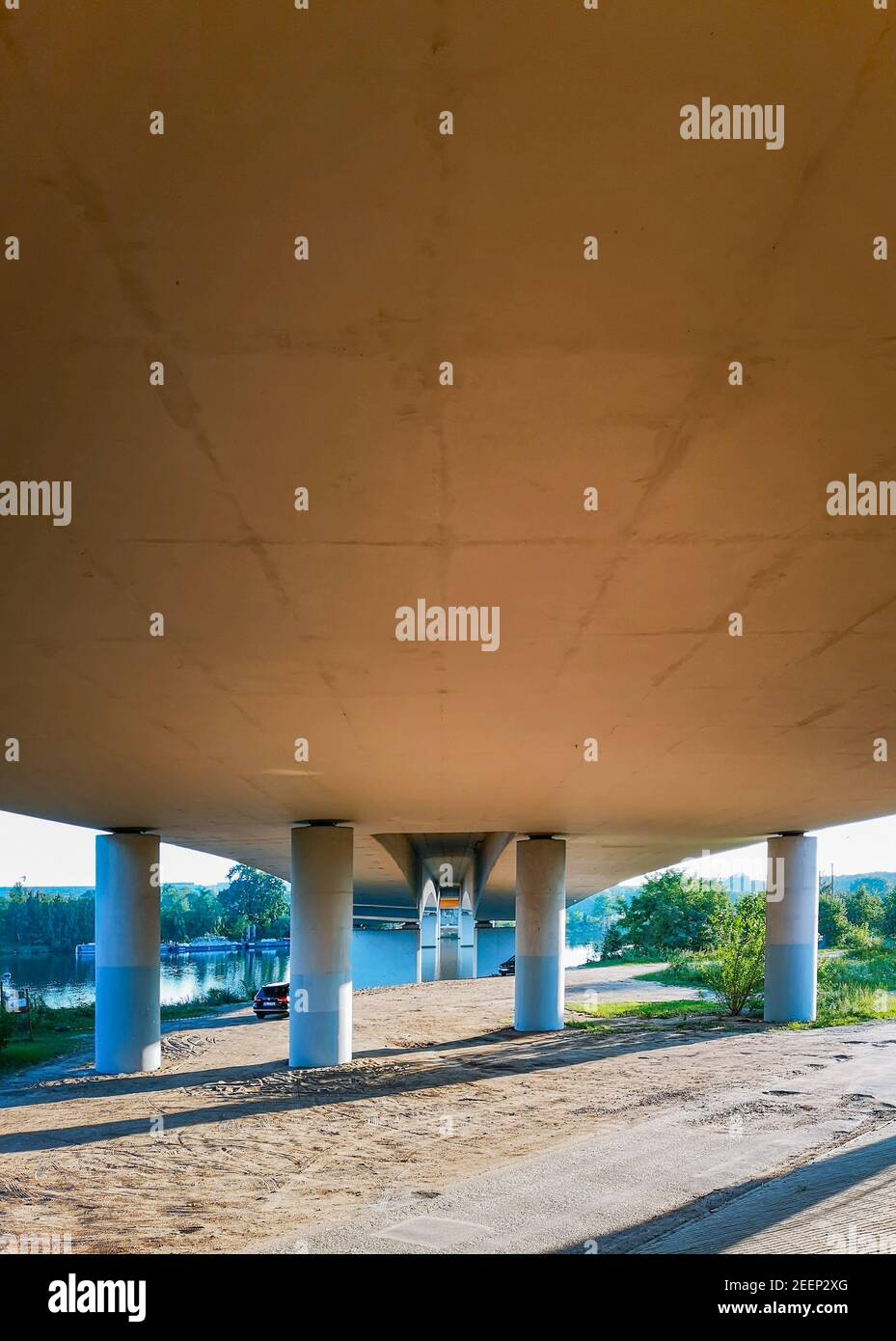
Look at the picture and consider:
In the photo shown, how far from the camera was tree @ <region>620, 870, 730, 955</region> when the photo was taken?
7562 centimetres

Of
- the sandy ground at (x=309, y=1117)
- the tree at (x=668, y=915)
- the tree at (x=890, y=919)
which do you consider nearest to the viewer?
the sandy ground at (x=309, y=1117)

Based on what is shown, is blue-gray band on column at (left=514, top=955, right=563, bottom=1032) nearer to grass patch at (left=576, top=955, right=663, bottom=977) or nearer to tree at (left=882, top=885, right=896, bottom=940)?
grass patch at (left=576, top=955, right=663, bottom=977)

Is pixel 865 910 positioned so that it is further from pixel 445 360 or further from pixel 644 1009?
pixel 445 360

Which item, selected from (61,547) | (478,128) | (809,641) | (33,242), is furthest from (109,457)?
(809,641)

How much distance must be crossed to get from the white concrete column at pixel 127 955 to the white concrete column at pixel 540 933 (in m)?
9.26

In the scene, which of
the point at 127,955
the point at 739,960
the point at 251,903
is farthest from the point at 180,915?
the point at 127,955

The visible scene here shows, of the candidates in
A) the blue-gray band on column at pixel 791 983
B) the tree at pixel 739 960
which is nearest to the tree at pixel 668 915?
the tree at pixel 739 960

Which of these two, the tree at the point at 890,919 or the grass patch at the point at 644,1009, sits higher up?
the grass patch at the point at 644,1009

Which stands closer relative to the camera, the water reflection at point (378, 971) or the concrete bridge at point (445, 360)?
the concrete bridge at point (445, 360)

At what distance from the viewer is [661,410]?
4.85 meters

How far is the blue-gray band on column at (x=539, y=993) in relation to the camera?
27.9 metres

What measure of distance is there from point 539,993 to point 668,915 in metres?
51.2

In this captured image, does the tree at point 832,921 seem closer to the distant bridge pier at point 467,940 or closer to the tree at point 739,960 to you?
the distant bridge pier at point 467,940

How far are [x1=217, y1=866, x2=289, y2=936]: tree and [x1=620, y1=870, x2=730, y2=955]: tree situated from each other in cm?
8550
